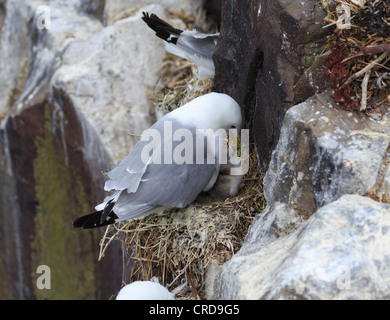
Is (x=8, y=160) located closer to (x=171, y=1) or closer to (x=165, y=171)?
(x=171, y=1)

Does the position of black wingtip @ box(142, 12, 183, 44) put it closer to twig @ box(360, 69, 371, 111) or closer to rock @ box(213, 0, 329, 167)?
rock @ box(213, 0, 329, 167)

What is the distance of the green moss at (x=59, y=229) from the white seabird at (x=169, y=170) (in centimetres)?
150

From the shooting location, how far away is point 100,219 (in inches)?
83.4

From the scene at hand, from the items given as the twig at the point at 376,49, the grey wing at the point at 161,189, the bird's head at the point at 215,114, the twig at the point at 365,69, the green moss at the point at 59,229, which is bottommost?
the green moss at the point at 59,229

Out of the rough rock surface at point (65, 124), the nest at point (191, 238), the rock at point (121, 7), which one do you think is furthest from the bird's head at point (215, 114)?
the rock at point (121, 7)

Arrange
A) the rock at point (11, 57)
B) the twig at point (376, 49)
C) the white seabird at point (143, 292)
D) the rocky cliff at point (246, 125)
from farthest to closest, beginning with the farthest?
the rock at point (11, 57)
the twig at point (376, 49)
the white seabird at point (143, 292)
the rocky cliff at point (246, 125)

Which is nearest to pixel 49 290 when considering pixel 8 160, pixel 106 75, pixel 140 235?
pixel 8 160

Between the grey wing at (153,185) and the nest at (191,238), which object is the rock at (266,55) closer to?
the nest at (191,238)

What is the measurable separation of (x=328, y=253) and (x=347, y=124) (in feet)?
1.86

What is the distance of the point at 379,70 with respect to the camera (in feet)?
5.92

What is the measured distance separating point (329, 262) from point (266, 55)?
1.04 metres

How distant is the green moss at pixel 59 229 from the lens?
3.63 meters

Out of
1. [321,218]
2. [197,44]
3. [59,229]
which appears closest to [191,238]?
[321,218]

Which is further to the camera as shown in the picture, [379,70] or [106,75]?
[106,75]
